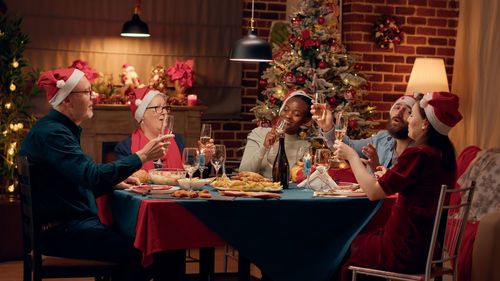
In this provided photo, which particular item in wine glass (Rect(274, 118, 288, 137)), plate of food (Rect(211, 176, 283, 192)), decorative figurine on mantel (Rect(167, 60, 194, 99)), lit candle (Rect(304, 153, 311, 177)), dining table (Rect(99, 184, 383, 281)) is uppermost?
decorative figurine on mantel (Rect(167, 60, 194, 99))

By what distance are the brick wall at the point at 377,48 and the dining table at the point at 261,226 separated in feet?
11.3

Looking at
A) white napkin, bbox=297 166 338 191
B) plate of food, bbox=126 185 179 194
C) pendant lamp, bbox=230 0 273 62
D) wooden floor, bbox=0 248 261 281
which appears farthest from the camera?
pendant lamp, bbox=230 0 273 62

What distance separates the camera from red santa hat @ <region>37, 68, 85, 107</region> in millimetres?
3236

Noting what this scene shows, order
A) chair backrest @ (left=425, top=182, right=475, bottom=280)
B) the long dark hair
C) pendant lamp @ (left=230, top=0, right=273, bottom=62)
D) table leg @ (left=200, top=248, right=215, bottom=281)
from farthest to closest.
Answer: pendant lamp @ (left=230, top=0, right=273, bottom=62) → table leg @ (left=200, top=248, right=215, bottom=281) → the long dark hair → chair backrest @ (left=425, top=182, right=475, bottom=280)

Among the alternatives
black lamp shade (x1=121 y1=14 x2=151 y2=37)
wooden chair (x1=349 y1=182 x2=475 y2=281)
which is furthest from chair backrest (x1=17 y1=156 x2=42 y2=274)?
black lamp shade (x1=121 y1=14 x2=151 y2=37)

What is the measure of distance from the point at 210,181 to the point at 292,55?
8.30 feet

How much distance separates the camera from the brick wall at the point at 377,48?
6375 millimetres

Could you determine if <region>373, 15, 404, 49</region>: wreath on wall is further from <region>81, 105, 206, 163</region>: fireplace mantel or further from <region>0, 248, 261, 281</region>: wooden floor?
<region>0, 248, 261, 281</region>: wooden floor

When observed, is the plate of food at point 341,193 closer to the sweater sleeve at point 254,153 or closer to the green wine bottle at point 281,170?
the green wine bottle at point 281,170

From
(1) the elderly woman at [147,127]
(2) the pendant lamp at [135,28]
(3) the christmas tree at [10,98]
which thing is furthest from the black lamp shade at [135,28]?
(1) the elderly woman at [147,127]

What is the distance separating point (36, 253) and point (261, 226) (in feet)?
3.42

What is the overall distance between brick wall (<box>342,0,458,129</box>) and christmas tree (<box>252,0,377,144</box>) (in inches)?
29.2

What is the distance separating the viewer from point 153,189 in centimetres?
315

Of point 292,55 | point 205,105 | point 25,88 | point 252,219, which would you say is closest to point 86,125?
point 25,88
